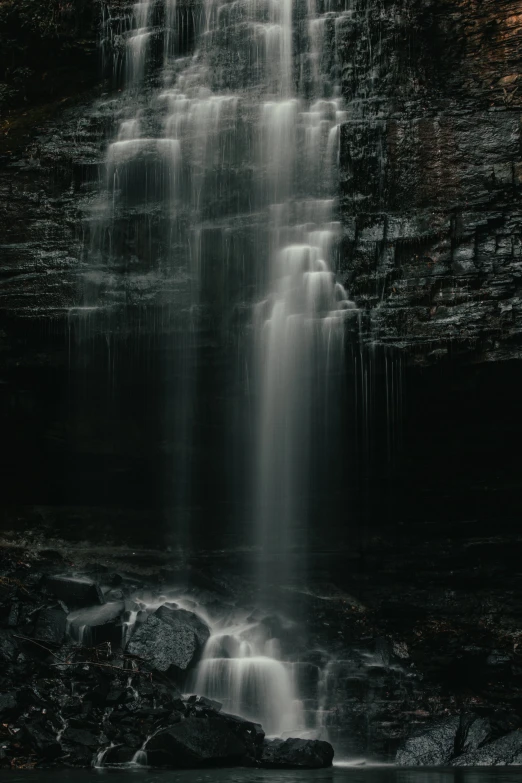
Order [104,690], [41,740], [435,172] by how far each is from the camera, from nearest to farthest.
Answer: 1. [41,740]
2. [104,690]
3. [435,172]

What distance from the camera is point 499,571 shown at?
15.7 m

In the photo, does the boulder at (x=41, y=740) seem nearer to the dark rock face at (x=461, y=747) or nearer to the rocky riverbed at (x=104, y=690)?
the rocky riverbed at (x=104, y=690)

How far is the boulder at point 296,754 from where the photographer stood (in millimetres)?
11680

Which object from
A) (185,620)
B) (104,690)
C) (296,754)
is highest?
(185,620)

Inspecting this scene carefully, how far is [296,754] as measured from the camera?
1179 cm

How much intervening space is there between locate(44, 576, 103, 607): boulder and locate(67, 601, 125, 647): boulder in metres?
0.36

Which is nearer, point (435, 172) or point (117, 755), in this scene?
point (117, 755)

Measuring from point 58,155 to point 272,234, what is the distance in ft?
16.6

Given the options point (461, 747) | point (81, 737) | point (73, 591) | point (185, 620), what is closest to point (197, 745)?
point (81, 737)

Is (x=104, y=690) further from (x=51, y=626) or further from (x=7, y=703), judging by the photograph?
(x=51, y=626)

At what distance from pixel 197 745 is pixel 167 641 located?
8.76 feet

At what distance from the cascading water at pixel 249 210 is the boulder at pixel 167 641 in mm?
455

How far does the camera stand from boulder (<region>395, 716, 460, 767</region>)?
12.7 m

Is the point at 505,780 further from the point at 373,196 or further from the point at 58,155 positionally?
the point at 58,155
